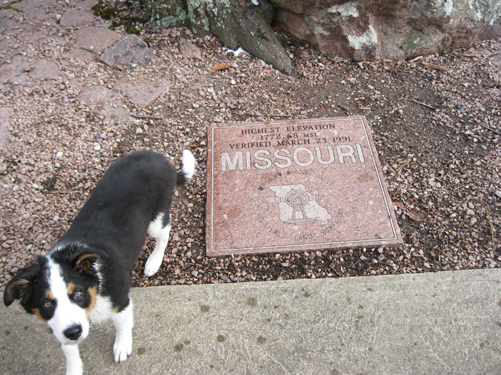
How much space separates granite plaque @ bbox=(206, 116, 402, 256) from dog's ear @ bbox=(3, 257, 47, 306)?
135cm

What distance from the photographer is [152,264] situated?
2.85 meters

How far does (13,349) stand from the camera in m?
2.35

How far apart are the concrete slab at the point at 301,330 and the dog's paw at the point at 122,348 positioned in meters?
0.04

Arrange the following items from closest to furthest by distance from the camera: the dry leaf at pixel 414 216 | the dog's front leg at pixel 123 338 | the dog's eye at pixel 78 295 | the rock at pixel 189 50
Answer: the dog's eye at pixel 78 295, the dog's front leg at pixel 123 338, the dry leaf at pixel 414 216, the rock at pixel 189 50

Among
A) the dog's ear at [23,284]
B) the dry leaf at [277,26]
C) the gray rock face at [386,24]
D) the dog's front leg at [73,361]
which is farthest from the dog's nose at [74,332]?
the dry leaf at [277,26]

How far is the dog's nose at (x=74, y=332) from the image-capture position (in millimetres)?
1746

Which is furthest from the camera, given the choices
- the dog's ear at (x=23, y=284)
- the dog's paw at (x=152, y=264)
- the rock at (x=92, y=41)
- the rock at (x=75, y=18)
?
the rock at (x=75, y=18)

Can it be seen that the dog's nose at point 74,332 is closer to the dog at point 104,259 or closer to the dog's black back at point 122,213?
the dog at point 104,259

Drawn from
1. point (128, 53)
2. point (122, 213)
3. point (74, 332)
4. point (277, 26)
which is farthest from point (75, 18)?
point (74, 332)

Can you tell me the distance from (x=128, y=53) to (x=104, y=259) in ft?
10.2

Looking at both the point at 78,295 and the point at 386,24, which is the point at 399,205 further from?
the point at 78,295

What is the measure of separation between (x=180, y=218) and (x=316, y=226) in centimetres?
117

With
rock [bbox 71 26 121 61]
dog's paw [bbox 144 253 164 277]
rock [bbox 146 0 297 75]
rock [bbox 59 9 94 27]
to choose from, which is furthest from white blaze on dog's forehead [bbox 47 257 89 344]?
rock [bbox 59 9 94 27]

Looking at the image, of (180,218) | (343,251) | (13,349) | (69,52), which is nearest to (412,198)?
(343,251)
